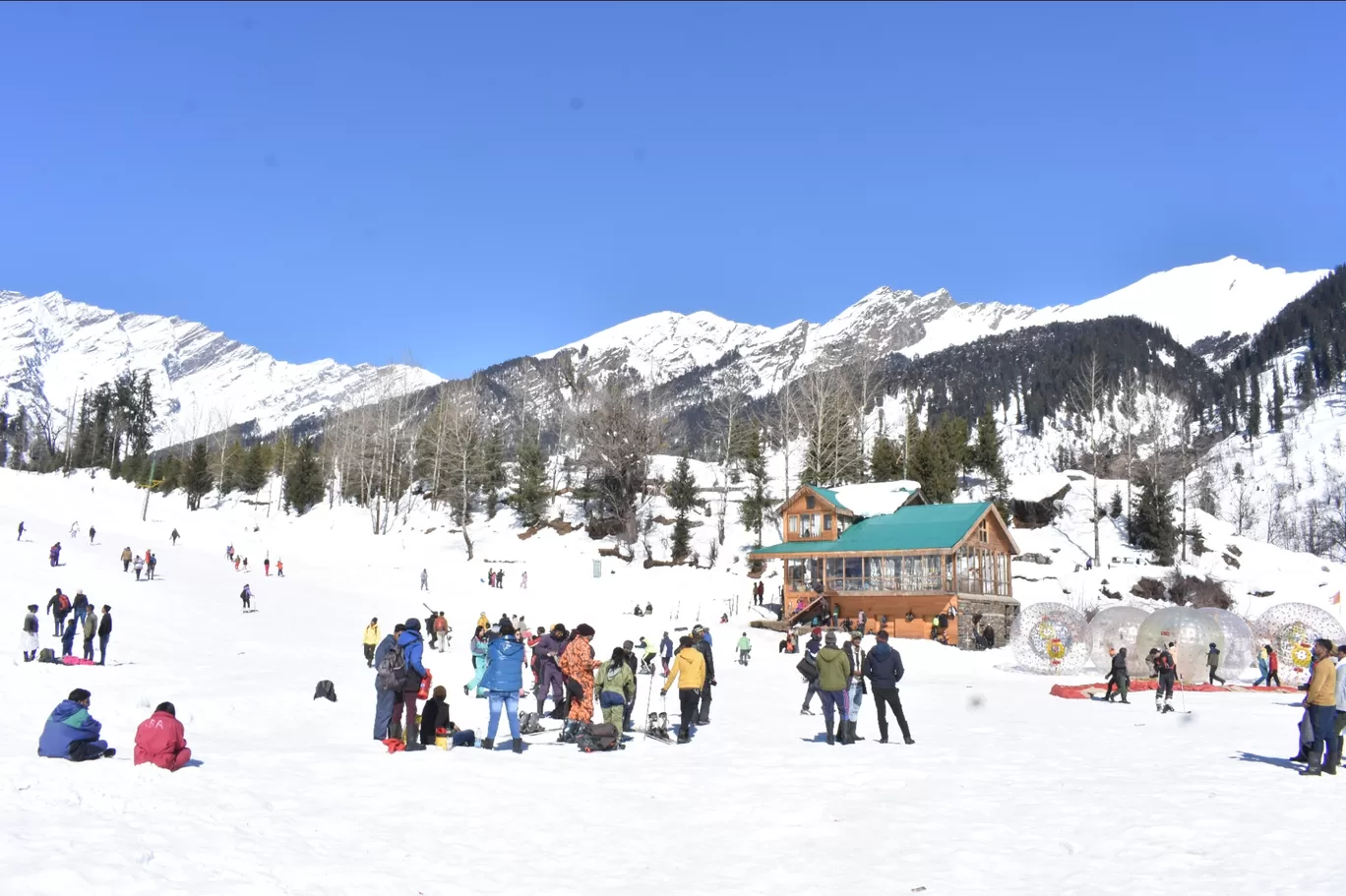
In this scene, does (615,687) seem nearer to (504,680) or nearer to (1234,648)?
(504,680)

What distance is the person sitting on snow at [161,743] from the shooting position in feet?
34.5

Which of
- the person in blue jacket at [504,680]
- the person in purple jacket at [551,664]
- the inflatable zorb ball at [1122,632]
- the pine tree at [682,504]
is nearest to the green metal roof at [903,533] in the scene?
the pine tree at [682,504]

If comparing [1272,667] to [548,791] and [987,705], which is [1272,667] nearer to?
[987,705]

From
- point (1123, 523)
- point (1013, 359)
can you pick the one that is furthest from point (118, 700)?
point (1013, 359)

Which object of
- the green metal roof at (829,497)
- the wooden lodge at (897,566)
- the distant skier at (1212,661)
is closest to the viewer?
the distant skier at (1212,661)

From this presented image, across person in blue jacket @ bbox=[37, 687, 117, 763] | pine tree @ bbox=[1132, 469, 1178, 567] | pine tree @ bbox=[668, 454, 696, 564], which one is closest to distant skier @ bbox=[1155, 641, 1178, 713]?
person in blue jacket @ bbox=[37, 687, 117, 763]

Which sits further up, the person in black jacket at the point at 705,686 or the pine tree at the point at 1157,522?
the pine tree at the point at 1157,522

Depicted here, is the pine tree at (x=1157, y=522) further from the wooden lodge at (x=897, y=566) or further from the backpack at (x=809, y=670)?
the backpack at (x=809, y=670)

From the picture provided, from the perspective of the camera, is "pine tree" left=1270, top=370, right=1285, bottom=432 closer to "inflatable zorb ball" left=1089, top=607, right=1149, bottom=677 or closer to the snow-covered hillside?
"inflatable zorb ball" left=1089, top=607, right=1149, bottom=677

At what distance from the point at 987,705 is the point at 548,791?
44.7 feet

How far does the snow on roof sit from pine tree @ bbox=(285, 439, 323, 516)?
52720mm

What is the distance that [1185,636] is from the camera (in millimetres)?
26031

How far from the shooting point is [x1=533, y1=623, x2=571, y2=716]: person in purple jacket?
51.0ft

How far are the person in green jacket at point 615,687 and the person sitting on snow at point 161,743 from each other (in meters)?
5.80
